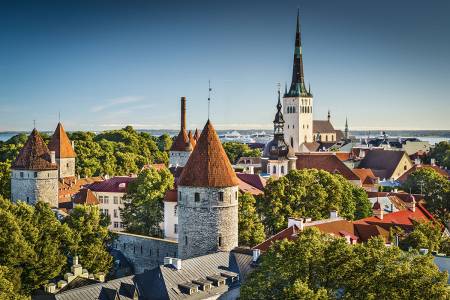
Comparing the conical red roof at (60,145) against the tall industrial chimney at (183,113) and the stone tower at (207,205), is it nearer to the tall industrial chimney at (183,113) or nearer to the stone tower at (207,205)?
→ the tall industrial chimney at (183,113)

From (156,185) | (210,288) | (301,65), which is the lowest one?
(210,288)

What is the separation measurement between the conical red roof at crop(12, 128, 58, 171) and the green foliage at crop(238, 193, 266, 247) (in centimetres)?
1523

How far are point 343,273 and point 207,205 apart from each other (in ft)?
40.5

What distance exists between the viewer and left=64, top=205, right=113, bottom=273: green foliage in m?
35.8

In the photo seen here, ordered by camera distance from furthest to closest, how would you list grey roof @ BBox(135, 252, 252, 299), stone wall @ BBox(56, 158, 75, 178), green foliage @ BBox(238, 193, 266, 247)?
stone wall @ BBox(56, 158, 75, 178) → green foliage @ BBox(238, 193, 266, 247) → grey roof @ BBox(135, 252, 252, 299)

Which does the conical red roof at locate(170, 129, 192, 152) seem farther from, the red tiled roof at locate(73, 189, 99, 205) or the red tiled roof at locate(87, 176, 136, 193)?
the red tiled roof at locate(73, 189, 99, 205)

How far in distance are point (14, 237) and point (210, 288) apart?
1104 centimetres

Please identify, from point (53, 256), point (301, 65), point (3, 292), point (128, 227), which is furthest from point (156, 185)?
point (301, 65)

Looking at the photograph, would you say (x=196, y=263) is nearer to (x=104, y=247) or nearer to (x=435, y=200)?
(x=104, y=247)

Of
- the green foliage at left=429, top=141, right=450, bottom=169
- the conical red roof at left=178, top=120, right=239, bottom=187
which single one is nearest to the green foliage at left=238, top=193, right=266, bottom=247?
the conical red roof at left=178, top=120, right=239, bottom=187

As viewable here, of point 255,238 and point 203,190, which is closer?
point 203,190

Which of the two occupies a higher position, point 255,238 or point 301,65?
point 301,65

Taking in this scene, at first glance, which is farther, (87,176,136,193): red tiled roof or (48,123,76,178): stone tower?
(48,123,76,178): stone tower

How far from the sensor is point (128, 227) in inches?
1775
